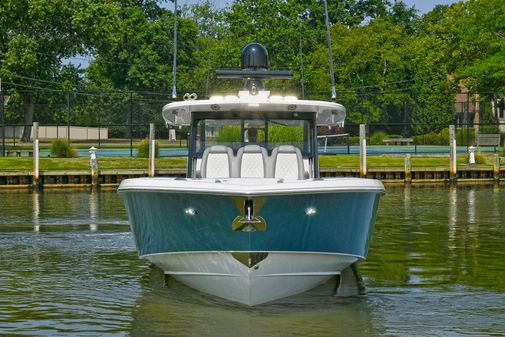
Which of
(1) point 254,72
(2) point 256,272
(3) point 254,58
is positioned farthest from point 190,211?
(3) point 254,58

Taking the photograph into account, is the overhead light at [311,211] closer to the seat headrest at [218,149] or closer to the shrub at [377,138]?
the seat headrest at [218,149]

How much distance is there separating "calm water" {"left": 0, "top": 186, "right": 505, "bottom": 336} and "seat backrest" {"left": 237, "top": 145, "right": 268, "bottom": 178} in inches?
82.7

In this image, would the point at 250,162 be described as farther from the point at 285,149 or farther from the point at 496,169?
the point at 496,169

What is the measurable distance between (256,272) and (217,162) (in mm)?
2891

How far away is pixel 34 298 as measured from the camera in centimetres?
1633

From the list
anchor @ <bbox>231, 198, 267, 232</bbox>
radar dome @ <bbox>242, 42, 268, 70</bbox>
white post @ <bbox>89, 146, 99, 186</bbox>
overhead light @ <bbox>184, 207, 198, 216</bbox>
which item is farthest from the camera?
white post @ <bbox>89, 146, 99, 186</bbox>

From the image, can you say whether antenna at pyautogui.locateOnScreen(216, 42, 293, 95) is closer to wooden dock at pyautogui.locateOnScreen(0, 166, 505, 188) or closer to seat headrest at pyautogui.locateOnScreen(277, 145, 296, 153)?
seat headrest at pyautogui.locateOnScreen(277, 145, 296, 153)

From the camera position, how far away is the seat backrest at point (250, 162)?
660 inches

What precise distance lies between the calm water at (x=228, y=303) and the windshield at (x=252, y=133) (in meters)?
2.44

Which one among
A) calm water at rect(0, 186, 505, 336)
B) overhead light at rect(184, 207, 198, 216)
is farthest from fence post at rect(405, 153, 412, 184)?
overhead light at rect(184, 207, 198, 216)

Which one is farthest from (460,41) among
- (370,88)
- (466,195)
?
(466,195)

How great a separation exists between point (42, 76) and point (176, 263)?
212 ft

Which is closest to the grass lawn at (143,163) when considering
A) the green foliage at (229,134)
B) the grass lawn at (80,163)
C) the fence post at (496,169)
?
the grass lawn at (80,163)

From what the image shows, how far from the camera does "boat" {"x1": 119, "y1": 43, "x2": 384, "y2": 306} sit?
14.1 meters
